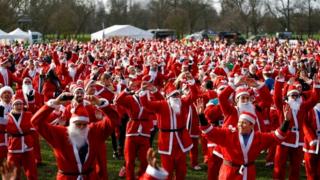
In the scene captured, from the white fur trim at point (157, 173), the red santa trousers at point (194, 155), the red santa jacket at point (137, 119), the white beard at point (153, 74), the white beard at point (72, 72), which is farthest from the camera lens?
the white beard at point (72, 72)

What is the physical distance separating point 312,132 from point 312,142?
7.8 inches

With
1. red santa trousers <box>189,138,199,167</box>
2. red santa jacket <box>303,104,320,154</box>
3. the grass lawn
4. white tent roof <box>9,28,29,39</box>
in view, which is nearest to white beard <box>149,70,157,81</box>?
the grass lawn

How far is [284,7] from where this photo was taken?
69.4m

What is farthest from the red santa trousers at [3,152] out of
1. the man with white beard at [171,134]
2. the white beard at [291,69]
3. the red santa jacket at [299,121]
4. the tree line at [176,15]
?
the tree line at [176,15]

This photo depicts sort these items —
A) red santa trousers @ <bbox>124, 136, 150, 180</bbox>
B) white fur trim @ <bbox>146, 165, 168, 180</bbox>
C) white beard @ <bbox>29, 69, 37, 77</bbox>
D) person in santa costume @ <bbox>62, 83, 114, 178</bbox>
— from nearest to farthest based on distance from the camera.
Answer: white fur trim @ <bbox>146, 165, 168, 180</bbox> → person in santa costume @ <bbox>62, 83, 114, 178</bbox> → red santa trousers @ <bbox>124, 136, 150, 180</bbox> → white beard @ <bbox>29, 69, 37, 77</bbox>

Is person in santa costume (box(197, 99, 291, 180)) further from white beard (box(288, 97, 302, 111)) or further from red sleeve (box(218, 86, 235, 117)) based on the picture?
white beard (box(288, 97, 302, 111))

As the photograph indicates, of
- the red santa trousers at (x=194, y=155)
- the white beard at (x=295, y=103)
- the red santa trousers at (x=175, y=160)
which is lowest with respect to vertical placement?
the red santa trousers at (x=194, y=155)

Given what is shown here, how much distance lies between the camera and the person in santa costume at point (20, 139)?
27.4 ft

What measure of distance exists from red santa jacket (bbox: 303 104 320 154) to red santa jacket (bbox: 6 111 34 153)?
4.41 metres

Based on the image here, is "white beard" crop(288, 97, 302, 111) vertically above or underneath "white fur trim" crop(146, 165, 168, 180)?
above

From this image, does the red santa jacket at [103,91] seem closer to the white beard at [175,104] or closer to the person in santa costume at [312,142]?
the white beard at [175,104]

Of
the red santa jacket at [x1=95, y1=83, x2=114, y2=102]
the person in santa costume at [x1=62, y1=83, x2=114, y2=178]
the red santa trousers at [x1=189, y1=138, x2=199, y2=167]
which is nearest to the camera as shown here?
the person in santa costume at [x1=62, y1=83, x2=114, y2=178]

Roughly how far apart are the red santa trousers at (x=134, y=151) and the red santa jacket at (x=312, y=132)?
266 centimetres

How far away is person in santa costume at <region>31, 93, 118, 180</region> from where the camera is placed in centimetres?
594
